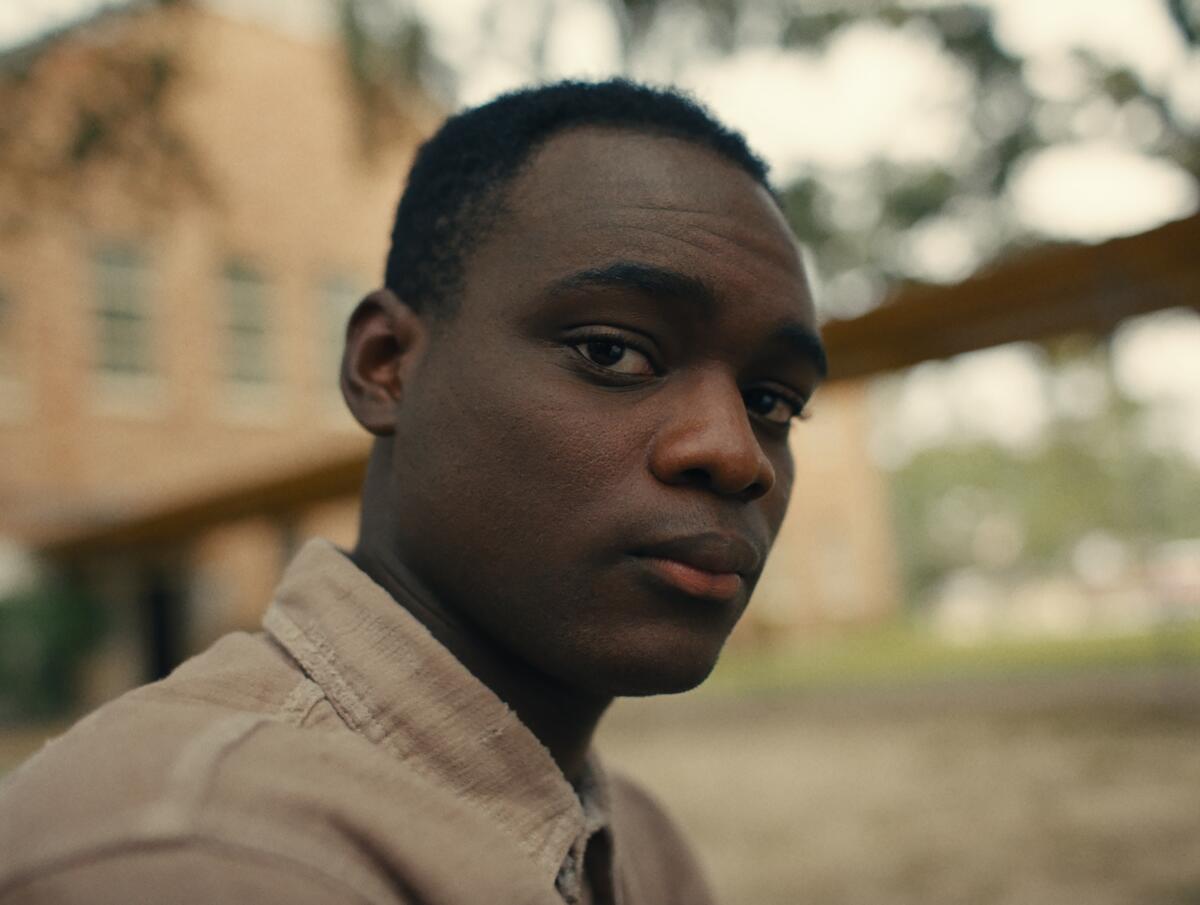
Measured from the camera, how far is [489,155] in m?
1.35

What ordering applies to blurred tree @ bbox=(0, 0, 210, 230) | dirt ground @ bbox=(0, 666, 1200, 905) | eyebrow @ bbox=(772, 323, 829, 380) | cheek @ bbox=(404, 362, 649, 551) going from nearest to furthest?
cheek @ bbox=(404, 362, 649, 551), eyebrow @ bbox=(772, 323, 829, 380), blurred tree @ bbox=(0, 0, 210, 230), dirt ground @ bbox=(0, 666, 1200, 905)

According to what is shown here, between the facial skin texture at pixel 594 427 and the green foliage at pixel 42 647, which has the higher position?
the facial skin texture at pixel 594 427

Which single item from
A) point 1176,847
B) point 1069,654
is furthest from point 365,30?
point 1069,654

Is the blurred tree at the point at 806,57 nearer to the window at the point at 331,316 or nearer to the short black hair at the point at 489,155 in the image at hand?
the short black hair at the point at 489,155

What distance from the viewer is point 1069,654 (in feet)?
50.3

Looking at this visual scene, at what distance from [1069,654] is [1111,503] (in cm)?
1166

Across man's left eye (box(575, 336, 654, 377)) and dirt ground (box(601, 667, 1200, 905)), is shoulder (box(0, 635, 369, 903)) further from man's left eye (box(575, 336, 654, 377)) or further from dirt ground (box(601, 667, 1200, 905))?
dirt ground (box(601, 667, 1200, 905))

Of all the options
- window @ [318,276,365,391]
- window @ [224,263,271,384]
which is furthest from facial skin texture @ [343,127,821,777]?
window @ [318,276,365,391]

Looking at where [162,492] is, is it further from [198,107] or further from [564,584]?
[564,584]

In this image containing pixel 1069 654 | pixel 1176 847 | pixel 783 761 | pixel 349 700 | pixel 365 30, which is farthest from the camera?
pixel 1069 654

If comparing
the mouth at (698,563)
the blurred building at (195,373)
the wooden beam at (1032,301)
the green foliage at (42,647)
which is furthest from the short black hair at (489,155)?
the green foliage at (42,647)

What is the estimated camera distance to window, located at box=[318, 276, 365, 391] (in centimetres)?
1695

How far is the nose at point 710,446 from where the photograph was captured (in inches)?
43.2

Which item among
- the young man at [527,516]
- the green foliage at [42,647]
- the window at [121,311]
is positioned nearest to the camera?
the young man at [527,516]
